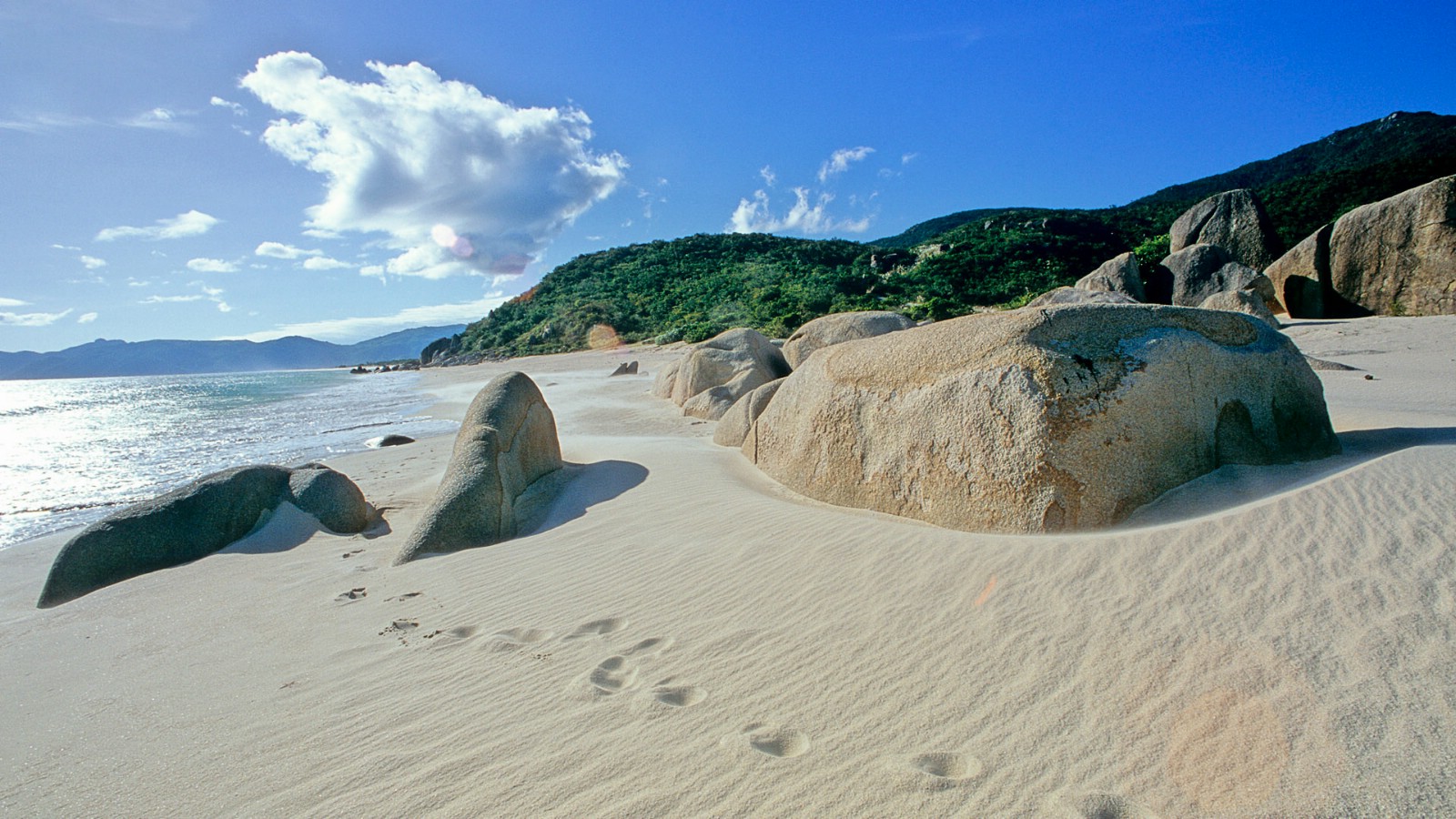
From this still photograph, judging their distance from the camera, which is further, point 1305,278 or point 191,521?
point 1305,278

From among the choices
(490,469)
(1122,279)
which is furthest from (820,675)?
(1122,279)

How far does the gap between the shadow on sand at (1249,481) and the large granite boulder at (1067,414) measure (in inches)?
3.1

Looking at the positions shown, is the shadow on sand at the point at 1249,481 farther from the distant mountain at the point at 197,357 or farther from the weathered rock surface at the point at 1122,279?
the distant mountain at the point at 197,357

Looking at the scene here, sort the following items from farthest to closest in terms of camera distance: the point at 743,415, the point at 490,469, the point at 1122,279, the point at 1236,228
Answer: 1. the point at 1236,228
2. the point at 1122,279
3. the point at 743,415
4. the point at 490,469

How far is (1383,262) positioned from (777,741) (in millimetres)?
18551

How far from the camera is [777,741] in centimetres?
226

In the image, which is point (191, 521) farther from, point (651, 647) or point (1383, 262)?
point (1383, 262)

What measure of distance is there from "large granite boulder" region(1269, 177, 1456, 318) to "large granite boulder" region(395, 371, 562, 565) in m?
17.5

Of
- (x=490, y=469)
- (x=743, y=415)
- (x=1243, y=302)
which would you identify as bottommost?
(x=490, y=469)

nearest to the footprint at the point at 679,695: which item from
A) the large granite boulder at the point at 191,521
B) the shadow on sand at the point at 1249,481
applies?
the shadow on sand at the point at 1249,481

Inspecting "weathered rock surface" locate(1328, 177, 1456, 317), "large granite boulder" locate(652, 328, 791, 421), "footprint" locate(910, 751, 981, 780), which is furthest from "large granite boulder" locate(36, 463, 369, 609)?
"weathered rock surface" locate(1328, 177, 1456, 317)

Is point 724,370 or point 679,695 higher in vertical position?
point 724,370

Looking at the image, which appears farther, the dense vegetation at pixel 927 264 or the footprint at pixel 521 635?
the dense vegetation at pixel 927 264

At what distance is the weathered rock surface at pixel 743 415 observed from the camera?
7.83 m
